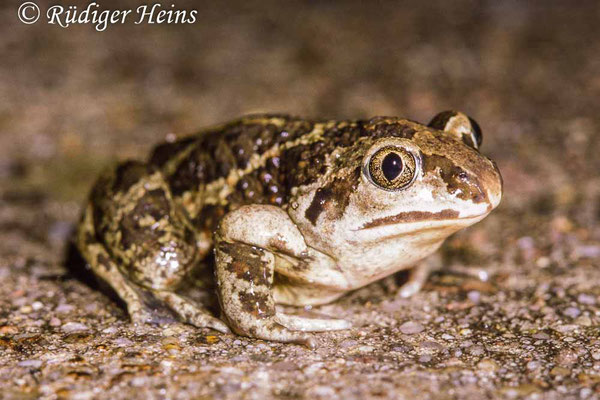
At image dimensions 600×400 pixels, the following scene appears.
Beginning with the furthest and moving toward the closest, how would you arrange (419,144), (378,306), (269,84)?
(269,84), (378,306), (419,144)

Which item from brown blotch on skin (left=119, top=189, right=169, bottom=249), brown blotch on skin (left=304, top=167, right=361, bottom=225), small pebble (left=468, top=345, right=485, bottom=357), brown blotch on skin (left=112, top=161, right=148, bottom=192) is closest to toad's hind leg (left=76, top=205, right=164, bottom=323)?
brown blotch on skin (left=119, top=189, right=169, bottom=249)

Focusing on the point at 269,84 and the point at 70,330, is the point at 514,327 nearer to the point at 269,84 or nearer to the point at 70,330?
the point at 70,330

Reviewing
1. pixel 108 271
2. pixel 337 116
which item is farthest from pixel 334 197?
pixel 337 116

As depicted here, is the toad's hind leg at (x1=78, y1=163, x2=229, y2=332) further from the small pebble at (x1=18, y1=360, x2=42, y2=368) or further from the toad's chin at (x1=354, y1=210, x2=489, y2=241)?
the toad's chin at (x1=354, y1=210, x2=489, y2=241)

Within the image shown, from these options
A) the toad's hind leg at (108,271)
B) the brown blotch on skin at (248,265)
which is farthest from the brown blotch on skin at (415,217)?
the toad's hind leg at (108,271)

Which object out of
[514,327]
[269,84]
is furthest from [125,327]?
[269,84]

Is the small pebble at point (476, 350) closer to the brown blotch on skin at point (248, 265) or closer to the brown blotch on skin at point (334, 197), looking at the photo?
the brown blotch on skin at point (334, 197)
